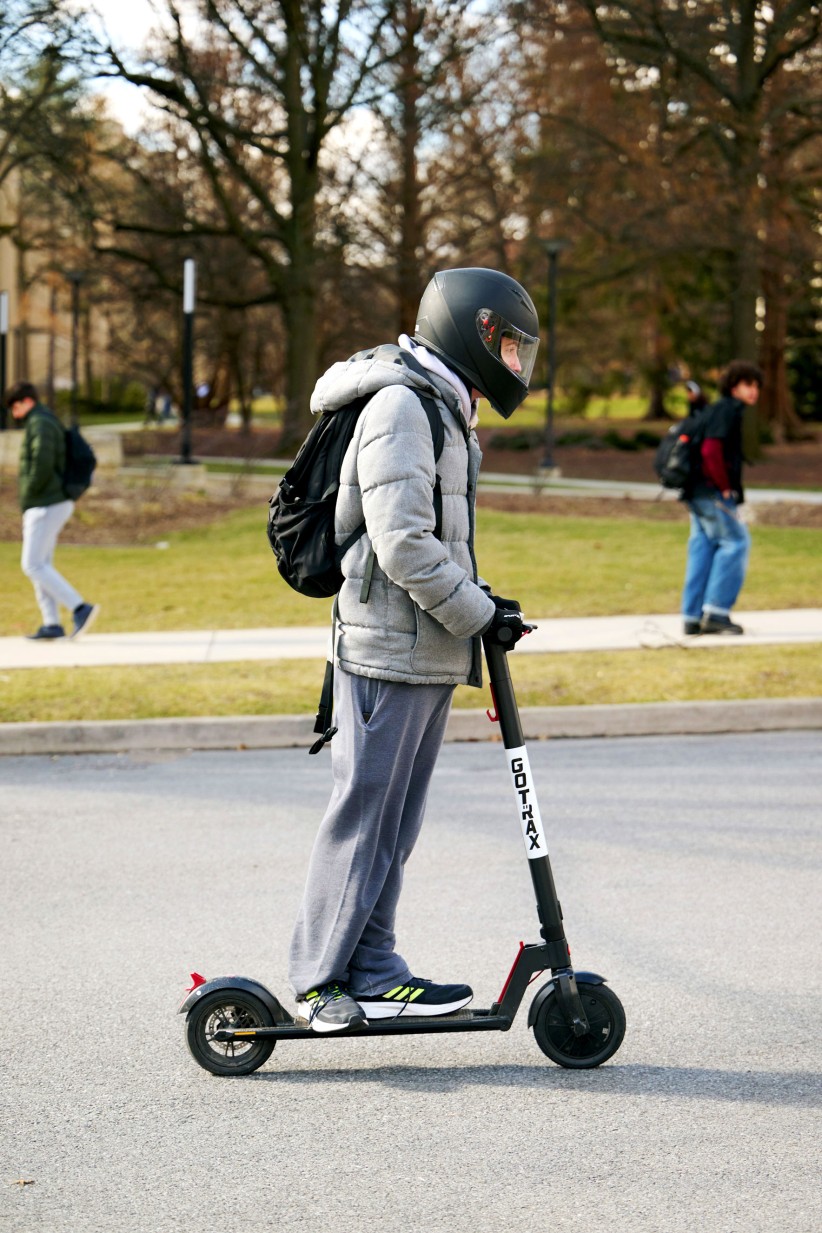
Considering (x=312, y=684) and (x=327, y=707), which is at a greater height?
(x=327, y=707)

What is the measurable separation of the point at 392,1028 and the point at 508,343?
171cm

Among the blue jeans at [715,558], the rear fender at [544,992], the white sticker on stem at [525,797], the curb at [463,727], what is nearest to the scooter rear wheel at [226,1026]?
the rear fender at [544,992]

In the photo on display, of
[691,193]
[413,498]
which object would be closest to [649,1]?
[691,193]

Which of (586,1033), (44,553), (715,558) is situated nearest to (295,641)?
(44,553)

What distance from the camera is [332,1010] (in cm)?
390

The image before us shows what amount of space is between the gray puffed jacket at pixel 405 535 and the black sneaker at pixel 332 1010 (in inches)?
31.6

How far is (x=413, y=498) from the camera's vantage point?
3.68 metres

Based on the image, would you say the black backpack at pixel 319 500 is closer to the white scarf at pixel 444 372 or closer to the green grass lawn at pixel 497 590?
the white scarf at pixel 444 372

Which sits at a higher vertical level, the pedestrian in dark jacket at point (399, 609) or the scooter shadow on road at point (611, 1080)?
the pedestrian in dark jacket at point (399, 609)

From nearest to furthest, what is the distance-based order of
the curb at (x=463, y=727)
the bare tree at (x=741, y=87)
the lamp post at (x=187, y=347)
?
the curb at (x=463, y=727)
the lamp post at (x=187, y=347)
the bare tree at (x=741, y=87)

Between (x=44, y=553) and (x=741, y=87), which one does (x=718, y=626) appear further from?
(x=741, y=87)

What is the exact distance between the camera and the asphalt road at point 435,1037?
131 inches

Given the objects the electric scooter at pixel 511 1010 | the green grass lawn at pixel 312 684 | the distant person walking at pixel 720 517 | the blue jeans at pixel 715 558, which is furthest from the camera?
the blue jeans at pixel 715 558

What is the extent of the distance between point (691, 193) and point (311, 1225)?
29651mm
